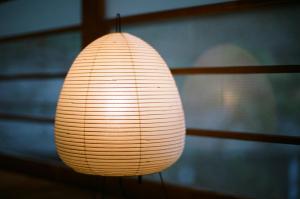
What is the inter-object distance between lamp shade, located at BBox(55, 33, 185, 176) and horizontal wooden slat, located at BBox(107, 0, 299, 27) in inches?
41.0

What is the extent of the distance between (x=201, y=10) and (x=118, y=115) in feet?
4.69

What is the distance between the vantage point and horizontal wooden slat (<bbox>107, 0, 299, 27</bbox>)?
2.60 m

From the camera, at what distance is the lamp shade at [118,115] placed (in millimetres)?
1784

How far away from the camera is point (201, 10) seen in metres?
2.88

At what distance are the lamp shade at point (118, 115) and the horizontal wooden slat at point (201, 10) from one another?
1041 millimetres

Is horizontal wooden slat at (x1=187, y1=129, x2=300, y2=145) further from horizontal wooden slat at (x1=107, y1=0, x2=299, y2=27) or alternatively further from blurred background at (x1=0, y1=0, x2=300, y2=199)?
horizontal wooden slat at (x1=107, y1=0, x2=299, y2=27)

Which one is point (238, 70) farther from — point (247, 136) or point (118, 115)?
point (118, 115)

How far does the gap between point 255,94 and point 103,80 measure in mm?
1242

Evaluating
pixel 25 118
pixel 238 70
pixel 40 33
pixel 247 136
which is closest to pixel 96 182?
pixel 25 118

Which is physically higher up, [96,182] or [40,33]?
[40,33]

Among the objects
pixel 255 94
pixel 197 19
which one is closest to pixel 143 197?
pixel 255 94

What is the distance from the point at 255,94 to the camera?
104 inches

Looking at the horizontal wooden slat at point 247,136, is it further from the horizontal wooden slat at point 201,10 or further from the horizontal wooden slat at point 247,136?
the horizontal wooden slat at point 201,10

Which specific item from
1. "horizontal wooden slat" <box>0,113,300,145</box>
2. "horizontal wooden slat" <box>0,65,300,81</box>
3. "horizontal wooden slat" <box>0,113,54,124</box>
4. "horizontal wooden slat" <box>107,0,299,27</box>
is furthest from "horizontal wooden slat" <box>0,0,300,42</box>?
"horizontal wooden slat" <box>0,113,54,124</box>
